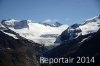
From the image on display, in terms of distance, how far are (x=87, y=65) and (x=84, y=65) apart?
21.8ft

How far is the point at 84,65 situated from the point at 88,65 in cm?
992

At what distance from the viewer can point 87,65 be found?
19112cm

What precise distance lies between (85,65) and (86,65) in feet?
7.54

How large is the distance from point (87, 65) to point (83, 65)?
7.75m

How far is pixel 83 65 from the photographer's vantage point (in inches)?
7820

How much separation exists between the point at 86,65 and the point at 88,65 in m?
6.06

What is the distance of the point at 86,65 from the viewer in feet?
636

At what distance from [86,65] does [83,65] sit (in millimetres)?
4998

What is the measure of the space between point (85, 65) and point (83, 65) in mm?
2733

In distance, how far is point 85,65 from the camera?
196 metres
